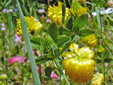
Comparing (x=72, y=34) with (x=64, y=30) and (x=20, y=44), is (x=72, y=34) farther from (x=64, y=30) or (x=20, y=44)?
(x=20, y=44)

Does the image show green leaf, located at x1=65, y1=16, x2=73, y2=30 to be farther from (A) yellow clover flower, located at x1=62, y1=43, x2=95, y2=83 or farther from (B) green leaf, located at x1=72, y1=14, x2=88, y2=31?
(A) yellow clover flower, located at x1=62, y1=43, x2=95, y2=83

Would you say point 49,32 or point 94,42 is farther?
point 94,42

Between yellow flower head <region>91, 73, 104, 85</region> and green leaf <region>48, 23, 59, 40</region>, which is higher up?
green leaf <region>48, 23, 59, 40</region>

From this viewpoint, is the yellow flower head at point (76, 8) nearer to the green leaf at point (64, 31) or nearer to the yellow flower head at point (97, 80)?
the green leaf at point (64, 31)

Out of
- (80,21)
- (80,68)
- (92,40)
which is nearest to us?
(80,68)

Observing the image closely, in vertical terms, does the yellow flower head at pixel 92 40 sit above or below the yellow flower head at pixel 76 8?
below

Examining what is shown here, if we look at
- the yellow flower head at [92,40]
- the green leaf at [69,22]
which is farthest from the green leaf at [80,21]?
→ the yellow flower head at [92,40]

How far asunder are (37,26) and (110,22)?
223 millimetres

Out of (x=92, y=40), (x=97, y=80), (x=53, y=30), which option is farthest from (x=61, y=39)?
(x=92, y=40)

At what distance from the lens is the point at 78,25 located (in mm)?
413

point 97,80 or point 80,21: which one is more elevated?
point 80,21

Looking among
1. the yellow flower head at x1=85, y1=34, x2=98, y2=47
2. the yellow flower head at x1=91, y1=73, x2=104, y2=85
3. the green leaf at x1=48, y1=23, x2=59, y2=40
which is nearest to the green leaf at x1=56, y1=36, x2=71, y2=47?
the green leaf at x1=48, y1=23, x2=59, y2=40

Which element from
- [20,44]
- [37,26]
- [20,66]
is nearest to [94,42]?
[37,26]

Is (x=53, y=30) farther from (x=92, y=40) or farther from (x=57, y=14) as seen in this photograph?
(x=92, y=40)
